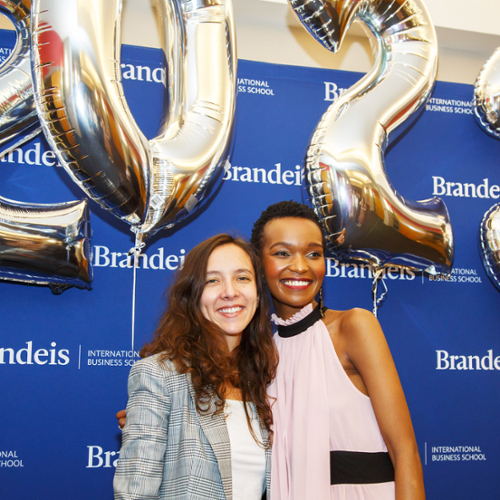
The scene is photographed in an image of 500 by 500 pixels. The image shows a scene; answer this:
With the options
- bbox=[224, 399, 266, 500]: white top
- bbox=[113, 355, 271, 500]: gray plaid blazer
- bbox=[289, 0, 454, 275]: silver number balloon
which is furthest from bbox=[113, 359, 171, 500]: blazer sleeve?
bbox=[289, 0, 454, 275]: silver number balloon

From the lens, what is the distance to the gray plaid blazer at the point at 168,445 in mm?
1204

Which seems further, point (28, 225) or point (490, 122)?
point (490, 122)

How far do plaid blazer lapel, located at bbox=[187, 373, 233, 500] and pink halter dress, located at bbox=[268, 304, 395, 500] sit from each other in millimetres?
165

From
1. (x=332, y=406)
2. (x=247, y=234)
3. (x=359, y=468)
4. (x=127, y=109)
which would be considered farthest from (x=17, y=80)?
(x=359, y=468)

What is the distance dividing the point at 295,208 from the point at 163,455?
0.89 m

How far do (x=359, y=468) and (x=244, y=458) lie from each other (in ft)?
1.15

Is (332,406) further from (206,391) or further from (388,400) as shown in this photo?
(206,391)

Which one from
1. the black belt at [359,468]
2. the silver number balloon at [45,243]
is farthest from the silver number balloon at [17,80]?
the black belt at [359,468]

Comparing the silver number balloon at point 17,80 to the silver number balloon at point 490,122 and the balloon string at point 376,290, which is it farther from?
the silver number balloon at point 490,122

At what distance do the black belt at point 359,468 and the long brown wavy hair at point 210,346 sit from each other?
23 cm

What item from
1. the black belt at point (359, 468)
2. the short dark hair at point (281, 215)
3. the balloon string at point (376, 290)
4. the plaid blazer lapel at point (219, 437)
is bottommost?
the black belt at point (359, 468)

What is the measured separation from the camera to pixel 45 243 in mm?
1673

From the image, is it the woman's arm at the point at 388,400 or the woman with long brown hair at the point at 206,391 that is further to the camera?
the woman's arm at the point at 388,400

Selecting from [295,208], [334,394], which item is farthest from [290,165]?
[334,394]
